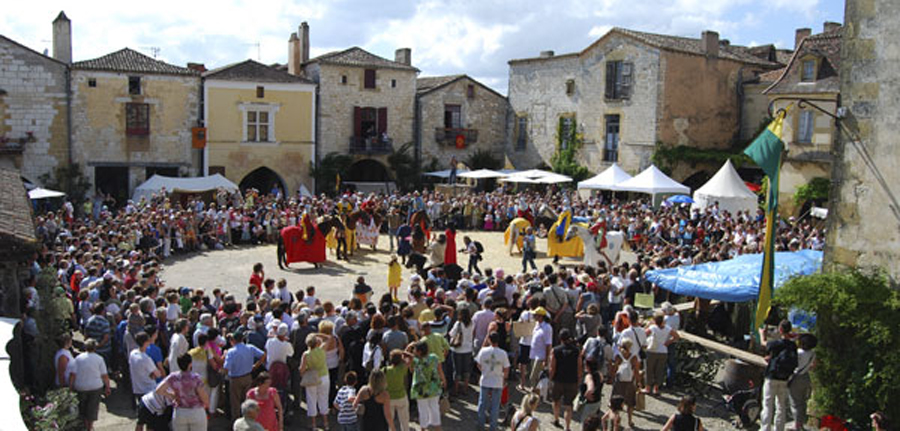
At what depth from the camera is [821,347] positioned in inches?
365

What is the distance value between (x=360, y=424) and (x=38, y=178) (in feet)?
83.6

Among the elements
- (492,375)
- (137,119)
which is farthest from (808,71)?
(137,119)

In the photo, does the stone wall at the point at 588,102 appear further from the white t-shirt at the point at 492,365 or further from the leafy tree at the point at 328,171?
the white t-shirt at the point at 492,365

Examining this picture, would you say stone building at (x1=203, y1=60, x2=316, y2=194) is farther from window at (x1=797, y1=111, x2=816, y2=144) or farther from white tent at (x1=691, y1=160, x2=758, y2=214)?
window at (x1=797, y1=111, x2=816, y2=144)

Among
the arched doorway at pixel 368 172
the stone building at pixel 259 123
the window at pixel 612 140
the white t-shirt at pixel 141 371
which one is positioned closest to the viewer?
the white t-shirt at pixel 141 371

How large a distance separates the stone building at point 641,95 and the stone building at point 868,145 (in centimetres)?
2211

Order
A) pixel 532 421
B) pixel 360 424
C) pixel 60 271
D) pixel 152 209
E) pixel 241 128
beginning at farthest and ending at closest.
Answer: pixel 241 128
pixel 152 209
pixel 60 271
pixel 360 424
pixel 532 421

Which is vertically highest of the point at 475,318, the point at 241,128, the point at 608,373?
the point at 241,128

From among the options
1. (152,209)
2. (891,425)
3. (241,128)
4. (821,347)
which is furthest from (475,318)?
(241,128)

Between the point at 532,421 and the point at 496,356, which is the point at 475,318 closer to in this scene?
the point at 496,356

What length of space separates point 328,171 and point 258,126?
3.45 m

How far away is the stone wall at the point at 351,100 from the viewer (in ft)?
112

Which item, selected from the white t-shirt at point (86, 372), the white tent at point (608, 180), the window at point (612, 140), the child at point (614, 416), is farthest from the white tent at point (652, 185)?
the white t-shirt at point (86, 372)

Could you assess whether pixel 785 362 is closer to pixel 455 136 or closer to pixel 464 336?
pixel 464 336
